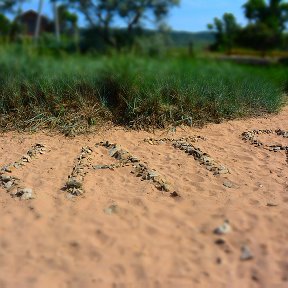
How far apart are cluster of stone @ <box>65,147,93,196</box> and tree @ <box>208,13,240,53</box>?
66.5ft

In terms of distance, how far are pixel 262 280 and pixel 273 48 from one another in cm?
2239

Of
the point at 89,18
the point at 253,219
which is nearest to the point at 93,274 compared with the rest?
the point at 253,219

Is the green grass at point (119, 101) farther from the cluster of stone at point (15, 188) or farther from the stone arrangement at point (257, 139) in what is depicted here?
the cluster of stone at point (15, 188)

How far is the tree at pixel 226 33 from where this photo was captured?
75.7 feet

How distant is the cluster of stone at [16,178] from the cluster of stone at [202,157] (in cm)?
149

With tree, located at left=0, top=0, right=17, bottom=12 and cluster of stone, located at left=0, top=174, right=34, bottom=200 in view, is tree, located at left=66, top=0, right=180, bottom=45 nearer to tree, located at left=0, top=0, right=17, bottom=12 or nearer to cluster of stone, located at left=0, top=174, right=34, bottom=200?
tree, located at left=0, top=0, right=17, bottom=12

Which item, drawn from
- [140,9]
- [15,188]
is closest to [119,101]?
[15,188]

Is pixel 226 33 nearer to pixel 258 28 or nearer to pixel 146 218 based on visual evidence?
pixel 258 28

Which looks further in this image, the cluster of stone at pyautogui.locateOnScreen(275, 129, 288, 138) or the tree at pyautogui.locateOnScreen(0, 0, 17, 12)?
the tree at pyautogui.locateOnScreen(0, 0, 17, 12)

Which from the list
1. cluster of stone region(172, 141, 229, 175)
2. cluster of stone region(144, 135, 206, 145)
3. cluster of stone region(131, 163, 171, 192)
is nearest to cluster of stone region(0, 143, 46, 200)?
cluster of stone region(131, 163, 171, 192)

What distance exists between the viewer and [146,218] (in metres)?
2.98

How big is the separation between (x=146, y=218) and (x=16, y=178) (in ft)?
4.51

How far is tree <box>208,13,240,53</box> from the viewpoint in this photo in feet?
75.7

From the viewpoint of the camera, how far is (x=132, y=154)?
4.29 metres
